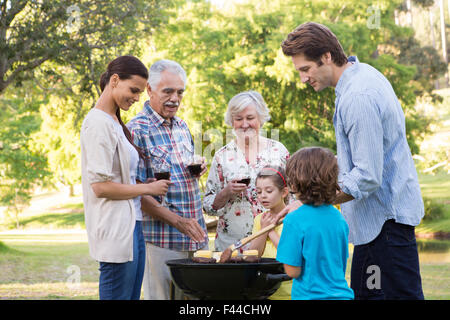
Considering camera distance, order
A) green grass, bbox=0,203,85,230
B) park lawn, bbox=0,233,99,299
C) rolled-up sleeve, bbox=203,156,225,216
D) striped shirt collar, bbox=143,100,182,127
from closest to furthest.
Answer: striped shirt collar, bbox=143,100,182,127 → rolled-up sleeve, bbox=203,156,225,216 → park lawn, bbox=0,233,99,299 → green grass, bbox=0,203,85,230

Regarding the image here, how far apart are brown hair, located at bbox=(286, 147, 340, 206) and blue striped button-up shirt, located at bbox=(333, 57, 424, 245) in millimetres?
158

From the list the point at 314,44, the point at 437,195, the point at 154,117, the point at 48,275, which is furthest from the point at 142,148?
the point at 437,195

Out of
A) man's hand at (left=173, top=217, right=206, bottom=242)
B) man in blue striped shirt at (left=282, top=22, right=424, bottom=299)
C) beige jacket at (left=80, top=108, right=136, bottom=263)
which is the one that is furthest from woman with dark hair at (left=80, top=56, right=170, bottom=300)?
man in blue striped shirt at (left=282, top=22, right=424, bottom=299)

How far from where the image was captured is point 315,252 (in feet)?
7.68

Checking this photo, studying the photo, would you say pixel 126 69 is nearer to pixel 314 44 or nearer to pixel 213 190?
pixel 314 44

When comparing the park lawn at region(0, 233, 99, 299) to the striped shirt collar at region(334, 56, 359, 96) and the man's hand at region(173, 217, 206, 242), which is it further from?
the striped shirt collar at region(334, 56, 359, 96)

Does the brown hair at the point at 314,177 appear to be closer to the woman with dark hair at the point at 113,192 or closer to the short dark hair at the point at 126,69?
the woman with dark hair at the point at 113,192

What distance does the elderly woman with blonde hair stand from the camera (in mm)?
3643

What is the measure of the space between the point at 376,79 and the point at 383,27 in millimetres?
20460

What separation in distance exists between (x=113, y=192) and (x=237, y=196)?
1.15m

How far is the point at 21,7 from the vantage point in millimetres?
8789

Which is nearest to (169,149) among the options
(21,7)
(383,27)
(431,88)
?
(21,7)

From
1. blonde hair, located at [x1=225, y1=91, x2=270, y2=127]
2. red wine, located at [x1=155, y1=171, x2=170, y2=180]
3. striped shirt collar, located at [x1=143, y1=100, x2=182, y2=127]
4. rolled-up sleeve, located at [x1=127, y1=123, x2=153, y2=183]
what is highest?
blonde hair, located at [x1=225, y1=91, x2=270, y2=127]

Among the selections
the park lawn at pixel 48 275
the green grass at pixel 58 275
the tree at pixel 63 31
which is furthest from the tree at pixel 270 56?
the tree at pixel 63 31
